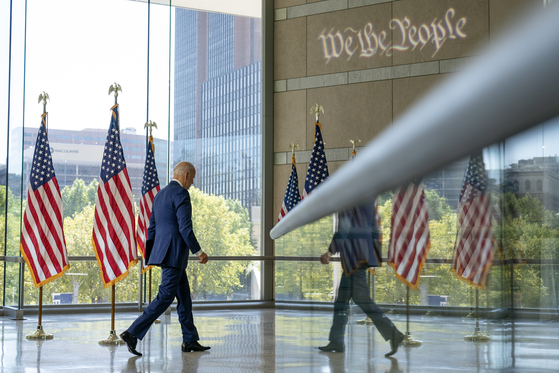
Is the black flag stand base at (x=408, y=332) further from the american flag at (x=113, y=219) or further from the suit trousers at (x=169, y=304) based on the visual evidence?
the american flag at (x=113, y=219)

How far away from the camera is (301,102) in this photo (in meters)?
10.3

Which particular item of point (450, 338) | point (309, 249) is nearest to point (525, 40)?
point (450, 338)

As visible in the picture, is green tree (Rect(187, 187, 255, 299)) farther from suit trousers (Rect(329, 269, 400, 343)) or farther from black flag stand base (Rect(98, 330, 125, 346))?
suit trousers (Rect(329, 269, 400, 343))

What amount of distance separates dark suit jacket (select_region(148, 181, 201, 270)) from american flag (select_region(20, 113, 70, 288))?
189cm

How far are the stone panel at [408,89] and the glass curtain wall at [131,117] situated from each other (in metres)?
2.67

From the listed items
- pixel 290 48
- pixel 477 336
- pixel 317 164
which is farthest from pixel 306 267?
pixel 290 48

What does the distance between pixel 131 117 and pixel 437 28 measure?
5544 millimetres

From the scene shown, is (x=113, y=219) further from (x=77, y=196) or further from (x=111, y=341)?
(x=77, y=196)

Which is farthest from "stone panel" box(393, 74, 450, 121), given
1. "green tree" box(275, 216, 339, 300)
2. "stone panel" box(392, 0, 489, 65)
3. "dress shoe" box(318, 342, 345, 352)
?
"dress shoe" box(318, 342, 345, 352)

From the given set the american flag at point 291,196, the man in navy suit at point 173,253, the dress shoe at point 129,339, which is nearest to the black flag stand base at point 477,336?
the man in navy suit at point 173,253

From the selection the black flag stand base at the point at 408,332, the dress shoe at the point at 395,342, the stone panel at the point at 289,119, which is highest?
the stone panel at the point at 289,119

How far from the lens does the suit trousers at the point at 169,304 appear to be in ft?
15.7

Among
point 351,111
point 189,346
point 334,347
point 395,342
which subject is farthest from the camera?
point 351,111

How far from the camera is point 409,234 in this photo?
2.73 ft
